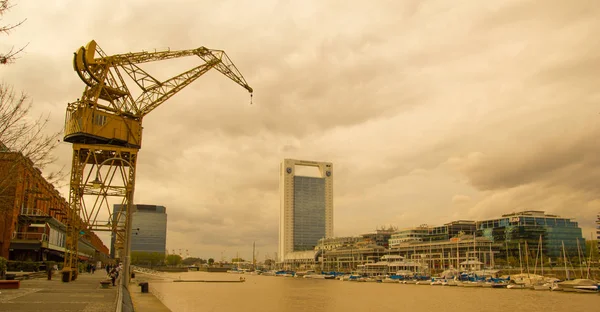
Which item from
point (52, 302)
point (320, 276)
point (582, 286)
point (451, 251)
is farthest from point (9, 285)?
point (451, 251)

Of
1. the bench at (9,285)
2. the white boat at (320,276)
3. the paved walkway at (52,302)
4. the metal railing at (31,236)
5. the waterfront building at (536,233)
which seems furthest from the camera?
the waterfront building at (536,233)

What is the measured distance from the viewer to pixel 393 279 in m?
125

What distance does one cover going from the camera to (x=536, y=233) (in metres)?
171

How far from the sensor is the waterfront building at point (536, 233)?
555 ft

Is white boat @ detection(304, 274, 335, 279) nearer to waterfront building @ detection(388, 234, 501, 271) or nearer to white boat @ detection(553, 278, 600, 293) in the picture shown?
waterfront building @ detection(388, 234, 501, 271)

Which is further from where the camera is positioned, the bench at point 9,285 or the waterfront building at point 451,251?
the waterfront building at point 451,251

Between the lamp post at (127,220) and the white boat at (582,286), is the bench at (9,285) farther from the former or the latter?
the white boat at (582,286)

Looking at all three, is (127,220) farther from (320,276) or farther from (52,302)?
(320,276)

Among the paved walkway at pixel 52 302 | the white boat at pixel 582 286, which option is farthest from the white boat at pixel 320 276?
the paved walkway at pixel 52 302

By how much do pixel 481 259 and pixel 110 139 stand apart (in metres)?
148

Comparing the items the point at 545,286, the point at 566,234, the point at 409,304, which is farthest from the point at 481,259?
the point at 409,304

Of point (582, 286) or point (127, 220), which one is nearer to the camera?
point (127, 220)

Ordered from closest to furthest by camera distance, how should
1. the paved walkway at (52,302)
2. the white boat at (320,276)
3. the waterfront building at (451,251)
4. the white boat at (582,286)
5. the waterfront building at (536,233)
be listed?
the paved walkway at (52,302), the white boat at (582,286), the waterfront building at (451,251), the white boat at (320,276), the waterfront building at (536,233)

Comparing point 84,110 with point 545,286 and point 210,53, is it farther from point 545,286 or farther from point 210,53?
point 545,286
